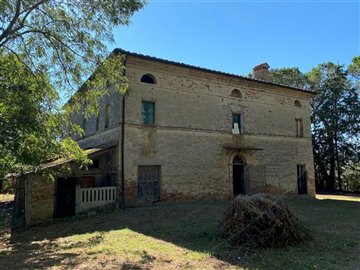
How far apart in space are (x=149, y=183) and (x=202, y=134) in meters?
4.42

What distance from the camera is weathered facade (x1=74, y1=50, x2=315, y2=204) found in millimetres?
16297

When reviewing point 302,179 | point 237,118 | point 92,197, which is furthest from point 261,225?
point 302,179

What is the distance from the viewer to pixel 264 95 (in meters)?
21.5

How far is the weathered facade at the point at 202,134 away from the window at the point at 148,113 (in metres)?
0.05

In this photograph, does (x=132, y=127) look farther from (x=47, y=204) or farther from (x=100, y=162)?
(x=47, y=204)

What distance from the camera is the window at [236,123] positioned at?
20.0 m

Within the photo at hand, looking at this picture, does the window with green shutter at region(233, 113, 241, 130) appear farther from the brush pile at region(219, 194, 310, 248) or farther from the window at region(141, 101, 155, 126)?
the brush pile at region(219, 194, 310, 248)

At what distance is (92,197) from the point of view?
14.5 m

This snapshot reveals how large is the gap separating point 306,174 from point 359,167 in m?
15.3

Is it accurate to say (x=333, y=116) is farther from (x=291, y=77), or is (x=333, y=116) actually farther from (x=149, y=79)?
(x=149, y=79)

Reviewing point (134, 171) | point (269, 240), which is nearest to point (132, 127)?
point (134, 171)

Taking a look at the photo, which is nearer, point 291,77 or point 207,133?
point 207,133

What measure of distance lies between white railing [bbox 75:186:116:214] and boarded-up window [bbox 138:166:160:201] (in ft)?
5.12

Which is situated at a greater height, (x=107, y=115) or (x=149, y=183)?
(x=107, y=115)
